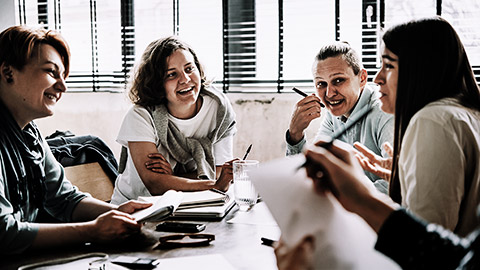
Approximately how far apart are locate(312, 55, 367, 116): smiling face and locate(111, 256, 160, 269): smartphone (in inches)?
57.8

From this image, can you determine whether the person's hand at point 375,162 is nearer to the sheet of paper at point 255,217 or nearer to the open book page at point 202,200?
the sheet of paper at point 255,217

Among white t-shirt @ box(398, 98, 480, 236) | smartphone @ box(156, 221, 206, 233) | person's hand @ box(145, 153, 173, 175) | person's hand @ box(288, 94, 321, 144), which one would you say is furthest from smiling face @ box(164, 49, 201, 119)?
white t-shirt @ box(398, 98, 480, 236)

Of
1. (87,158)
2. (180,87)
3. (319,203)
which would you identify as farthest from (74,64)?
(319,203)

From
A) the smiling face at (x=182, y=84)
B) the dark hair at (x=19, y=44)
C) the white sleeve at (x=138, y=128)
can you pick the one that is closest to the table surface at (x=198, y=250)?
the dark hair at (x=19, y=44)

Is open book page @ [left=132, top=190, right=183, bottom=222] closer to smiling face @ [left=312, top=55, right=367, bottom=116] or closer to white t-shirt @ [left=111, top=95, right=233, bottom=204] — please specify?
white t-shirt @ [left=111, top=95, right=233, bottom=204]

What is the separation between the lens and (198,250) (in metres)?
1.30

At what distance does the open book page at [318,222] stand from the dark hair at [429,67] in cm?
45

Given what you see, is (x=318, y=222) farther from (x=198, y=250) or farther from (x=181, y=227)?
(x=181, y=227)

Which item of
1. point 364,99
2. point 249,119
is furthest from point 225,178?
point 249,119

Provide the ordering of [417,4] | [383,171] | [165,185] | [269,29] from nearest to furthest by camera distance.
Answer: [383,171] < [165,185] < [417,4] < [269,29]

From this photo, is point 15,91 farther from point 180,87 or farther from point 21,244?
point 180,87

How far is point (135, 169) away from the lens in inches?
89.4

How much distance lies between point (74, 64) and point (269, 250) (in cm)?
319

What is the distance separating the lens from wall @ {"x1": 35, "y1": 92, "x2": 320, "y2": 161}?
3.32 meters
